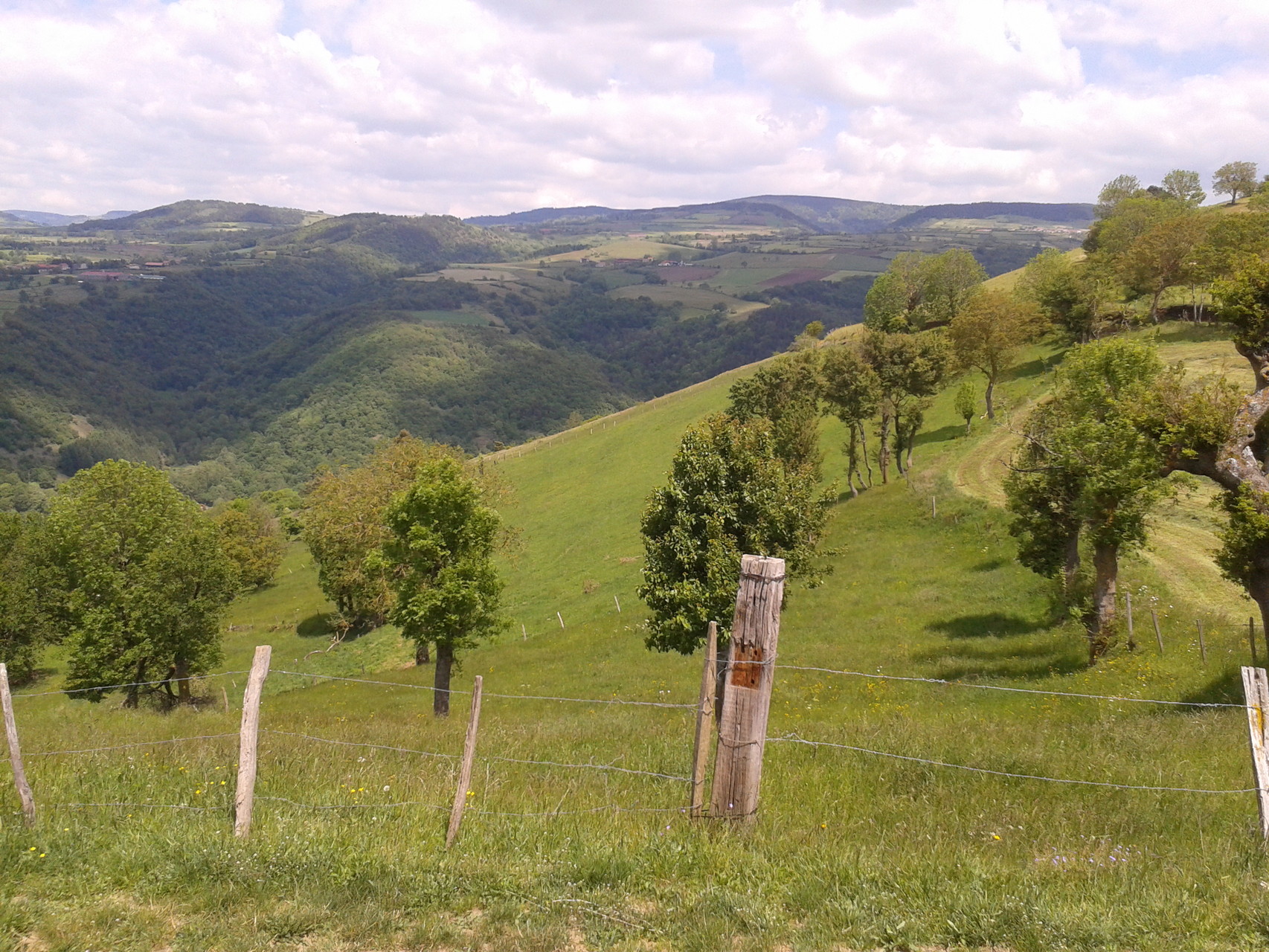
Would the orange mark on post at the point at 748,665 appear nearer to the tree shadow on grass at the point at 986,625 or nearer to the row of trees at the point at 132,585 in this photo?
the tree shadow on grass at the point at 986,625

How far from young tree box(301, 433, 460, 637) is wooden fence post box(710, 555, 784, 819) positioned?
33792 millimetres

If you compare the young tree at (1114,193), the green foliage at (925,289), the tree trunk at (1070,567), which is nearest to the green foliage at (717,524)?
the tree trunk at (1070,567)

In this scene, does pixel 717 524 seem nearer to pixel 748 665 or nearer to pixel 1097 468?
pixel 1097 468

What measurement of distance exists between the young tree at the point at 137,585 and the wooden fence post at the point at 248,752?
1060 inches

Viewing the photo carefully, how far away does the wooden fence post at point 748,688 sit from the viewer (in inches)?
300

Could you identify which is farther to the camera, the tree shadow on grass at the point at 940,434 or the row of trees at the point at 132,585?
the tree shadow on grass at the point at 940,434

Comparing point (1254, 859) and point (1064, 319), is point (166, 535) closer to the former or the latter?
point (1254, 859)

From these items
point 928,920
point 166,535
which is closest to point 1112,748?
point 928,920

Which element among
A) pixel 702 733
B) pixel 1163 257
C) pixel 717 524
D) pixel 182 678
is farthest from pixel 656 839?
pixel 1163 257

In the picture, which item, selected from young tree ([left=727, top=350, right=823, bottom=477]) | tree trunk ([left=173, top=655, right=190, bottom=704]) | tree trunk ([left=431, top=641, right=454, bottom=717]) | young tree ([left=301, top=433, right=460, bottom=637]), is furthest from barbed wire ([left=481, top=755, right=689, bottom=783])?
young tree ([left=727, top=350, right=823, bottom=477])

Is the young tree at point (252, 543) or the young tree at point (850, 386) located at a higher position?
the young tree at point (850, 386)

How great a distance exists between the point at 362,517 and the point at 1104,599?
36.3 m

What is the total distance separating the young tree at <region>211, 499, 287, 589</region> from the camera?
264ft

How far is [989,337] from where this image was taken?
5184 cm
